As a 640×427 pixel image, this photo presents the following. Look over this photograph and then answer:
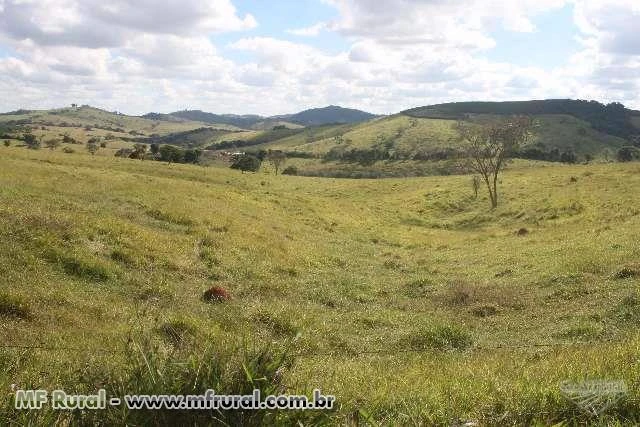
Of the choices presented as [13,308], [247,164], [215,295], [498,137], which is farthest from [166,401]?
[247,164]

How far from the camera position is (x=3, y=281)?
15.3m

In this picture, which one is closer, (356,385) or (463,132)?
(356,385)

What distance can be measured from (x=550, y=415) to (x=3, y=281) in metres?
14.5

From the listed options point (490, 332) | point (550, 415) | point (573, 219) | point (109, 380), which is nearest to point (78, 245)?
point (490, 332)

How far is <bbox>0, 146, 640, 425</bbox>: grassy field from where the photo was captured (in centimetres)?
639

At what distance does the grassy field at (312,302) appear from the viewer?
6.39 meters

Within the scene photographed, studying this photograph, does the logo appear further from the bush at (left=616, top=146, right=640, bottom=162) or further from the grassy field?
the bush at (left=616, top=146, right=640, bottom=162)

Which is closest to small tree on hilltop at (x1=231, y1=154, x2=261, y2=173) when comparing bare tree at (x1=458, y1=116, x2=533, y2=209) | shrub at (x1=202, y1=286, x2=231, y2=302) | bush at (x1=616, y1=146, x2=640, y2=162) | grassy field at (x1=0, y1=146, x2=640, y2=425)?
bare tree at (x1=458, y1=116, x2=533, y2=209)

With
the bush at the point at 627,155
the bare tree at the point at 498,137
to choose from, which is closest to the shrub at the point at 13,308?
the bare tree at the point at 498,137

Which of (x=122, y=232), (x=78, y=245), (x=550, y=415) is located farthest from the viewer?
(x=122, y=232)

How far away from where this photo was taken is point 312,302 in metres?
21.6

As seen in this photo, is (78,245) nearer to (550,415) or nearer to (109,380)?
(109,380)

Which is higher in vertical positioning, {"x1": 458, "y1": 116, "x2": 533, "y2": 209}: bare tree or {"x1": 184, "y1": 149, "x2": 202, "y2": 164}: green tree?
{"x1": 458, "y1": 116, "x2": 533, "y2": 209}: bare tree

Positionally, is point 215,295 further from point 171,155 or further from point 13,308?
point 171,155
